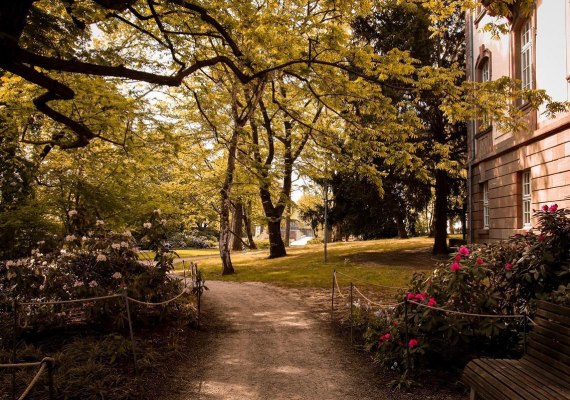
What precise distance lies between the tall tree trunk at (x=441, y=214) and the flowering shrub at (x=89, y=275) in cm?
1577

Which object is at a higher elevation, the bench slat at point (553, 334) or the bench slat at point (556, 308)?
the bench slat at point (556, 308)

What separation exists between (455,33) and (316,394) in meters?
20.4

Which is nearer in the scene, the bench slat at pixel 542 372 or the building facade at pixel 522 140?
the bench slat at pixel 542 372

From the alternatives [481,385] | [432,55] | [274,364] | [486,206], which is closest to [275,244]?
[486,206]

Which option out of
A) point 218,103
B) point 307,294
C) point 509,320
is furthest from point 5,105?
point 509,320

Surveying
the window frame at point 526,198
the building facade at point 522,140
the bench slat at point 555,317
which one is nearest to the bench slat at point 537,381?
the bench slat at point 555,317

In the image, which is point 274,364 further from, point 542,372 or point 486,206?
point 486,206

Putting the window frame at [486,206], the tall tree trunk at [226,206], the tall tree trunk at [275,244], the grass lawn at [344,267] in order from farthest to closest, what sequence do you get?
the tall tree trunk at [275,244]
the window frame at [486,206]
the tall tree trunk at [226,206]
the grass lawn at [344,267]

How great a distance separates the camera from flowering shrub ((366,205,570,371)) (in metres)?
5.99

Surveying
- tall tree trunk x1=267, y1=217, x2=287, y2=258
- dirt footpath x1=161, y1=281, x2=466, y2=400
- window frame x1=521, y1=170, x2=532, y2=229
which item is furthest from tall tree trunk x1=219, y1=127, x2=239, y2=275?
window frame x1=521, y1=170, x2=532, y2=229

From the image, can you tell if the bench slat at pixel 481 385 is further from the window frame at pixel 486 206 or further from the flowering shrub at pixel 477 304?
the window frame at pixel 486 206

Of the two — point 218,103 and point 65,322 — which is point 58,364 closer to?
point 65,322

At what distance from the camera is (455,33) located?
69.9 ft

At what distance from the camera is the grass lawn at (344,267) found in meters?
15.9
